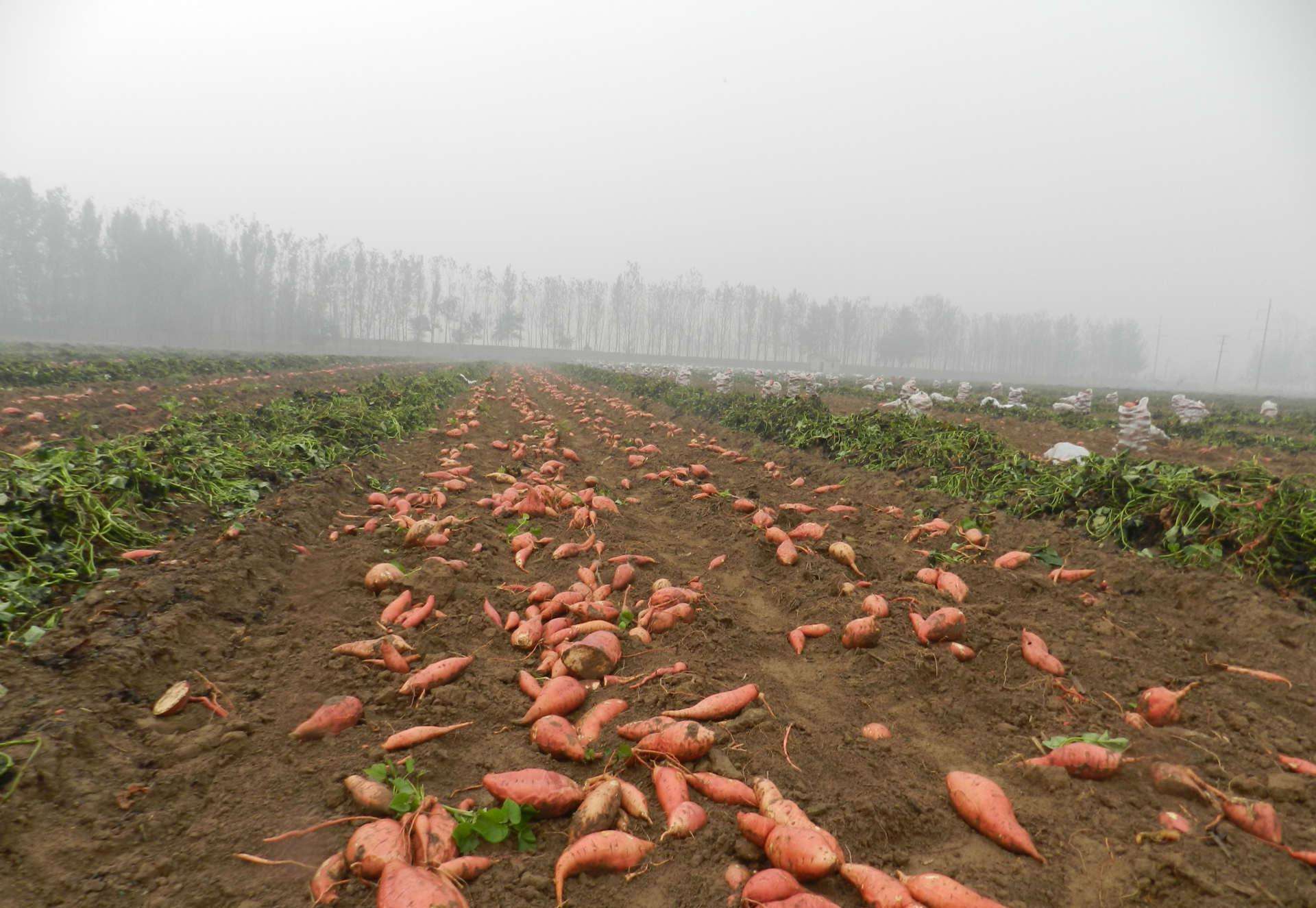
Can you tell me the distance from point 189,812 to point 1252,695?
3981 millimetres

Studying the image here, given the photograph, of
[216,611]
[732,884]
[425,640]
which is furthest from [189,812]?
[732,884]

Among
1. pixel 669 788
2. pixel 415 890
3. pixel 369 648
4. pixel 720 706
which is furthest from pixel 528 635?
pixel 415 890

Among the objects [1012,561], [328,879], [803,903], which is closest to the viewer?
[803,903]

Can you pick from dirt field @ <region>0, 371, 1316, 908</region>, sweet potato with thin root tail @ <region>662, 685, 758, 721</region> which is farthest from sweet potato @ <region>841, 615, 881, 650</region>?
sweet potato with thin root tail @ <region>662, 685, 758, 721</region>

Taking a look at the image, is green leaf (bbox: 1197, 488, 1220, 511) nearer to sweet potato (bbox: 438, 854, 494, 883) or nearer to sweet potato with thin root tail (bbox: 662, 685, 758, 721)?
sweet potato with thin root tail (bbox: 662, 685, 758, 721)

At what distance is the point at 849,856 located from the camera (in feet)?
5.22

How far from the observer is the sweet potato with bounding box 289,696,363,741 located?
202cm

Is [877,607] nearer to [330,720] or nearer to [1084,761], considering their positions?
→ [1084,761]

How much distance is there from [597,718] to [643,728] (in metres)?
0.23

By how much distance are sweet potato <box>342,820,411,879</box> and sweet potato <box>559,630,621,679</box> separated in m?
0.99

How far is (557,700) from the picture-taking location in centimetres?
220

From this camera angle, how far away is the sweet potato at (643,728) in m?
1.98

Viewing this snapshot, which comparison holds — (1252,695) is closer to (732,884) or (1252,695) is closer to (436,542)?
(732,884)

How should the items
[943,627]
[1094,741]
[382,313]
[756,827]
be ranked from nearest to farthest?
[756,827]
[1094,741]
[943,627]
[382,313]
